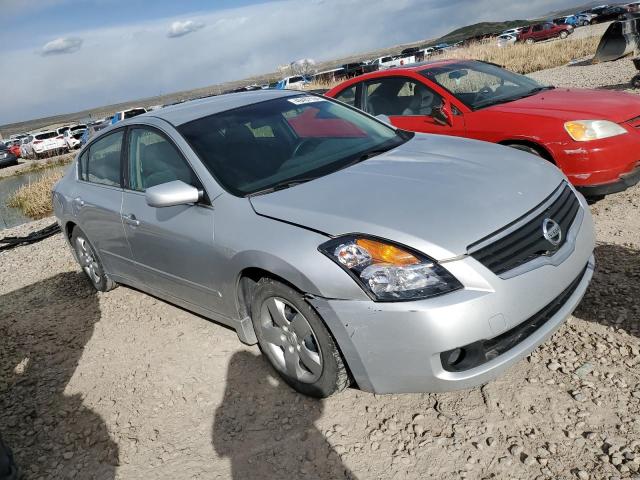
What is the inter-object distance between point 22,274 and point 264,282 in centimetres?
500

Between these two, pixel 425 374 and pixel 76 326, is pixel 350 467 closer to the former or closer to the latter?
pixel 425 374

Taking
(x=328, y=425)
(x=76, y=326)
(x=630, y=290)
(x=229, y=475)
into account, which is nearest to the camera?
(x=229, y=475)

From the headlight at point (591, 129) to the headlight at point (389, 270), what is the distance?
2.89 metres

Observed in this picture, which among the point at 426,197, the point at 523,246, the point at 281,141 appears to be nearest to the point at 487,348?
the point at 523,246

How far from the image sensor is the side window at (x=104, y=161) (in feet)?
13.8

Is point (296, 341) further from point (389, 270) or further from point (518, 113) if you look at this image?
point (518, 113)

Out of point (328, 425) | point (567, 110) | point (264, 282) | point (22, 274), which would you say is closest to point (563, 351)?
point (328, 425)

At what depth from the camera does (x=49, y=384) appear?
12.4 ft

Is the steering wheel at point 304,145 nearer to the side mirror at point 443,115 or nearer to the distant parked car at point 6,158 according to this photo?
the side mirror at point 443,115

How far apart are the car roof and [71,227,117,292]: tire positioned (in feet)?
4.66

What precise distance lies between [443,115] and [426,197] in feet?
10.0

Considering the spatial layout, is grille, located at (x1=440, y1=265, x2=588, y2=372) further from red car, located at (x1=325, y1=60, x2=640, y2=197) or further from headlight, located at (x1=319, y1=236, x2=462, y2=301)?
red car, located at (x1=325, y1=60, x2=640, y2=197)

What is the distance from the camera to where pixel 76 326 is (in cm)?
465

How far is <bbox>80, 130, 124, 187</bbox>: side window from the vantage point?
4203 millimetres
